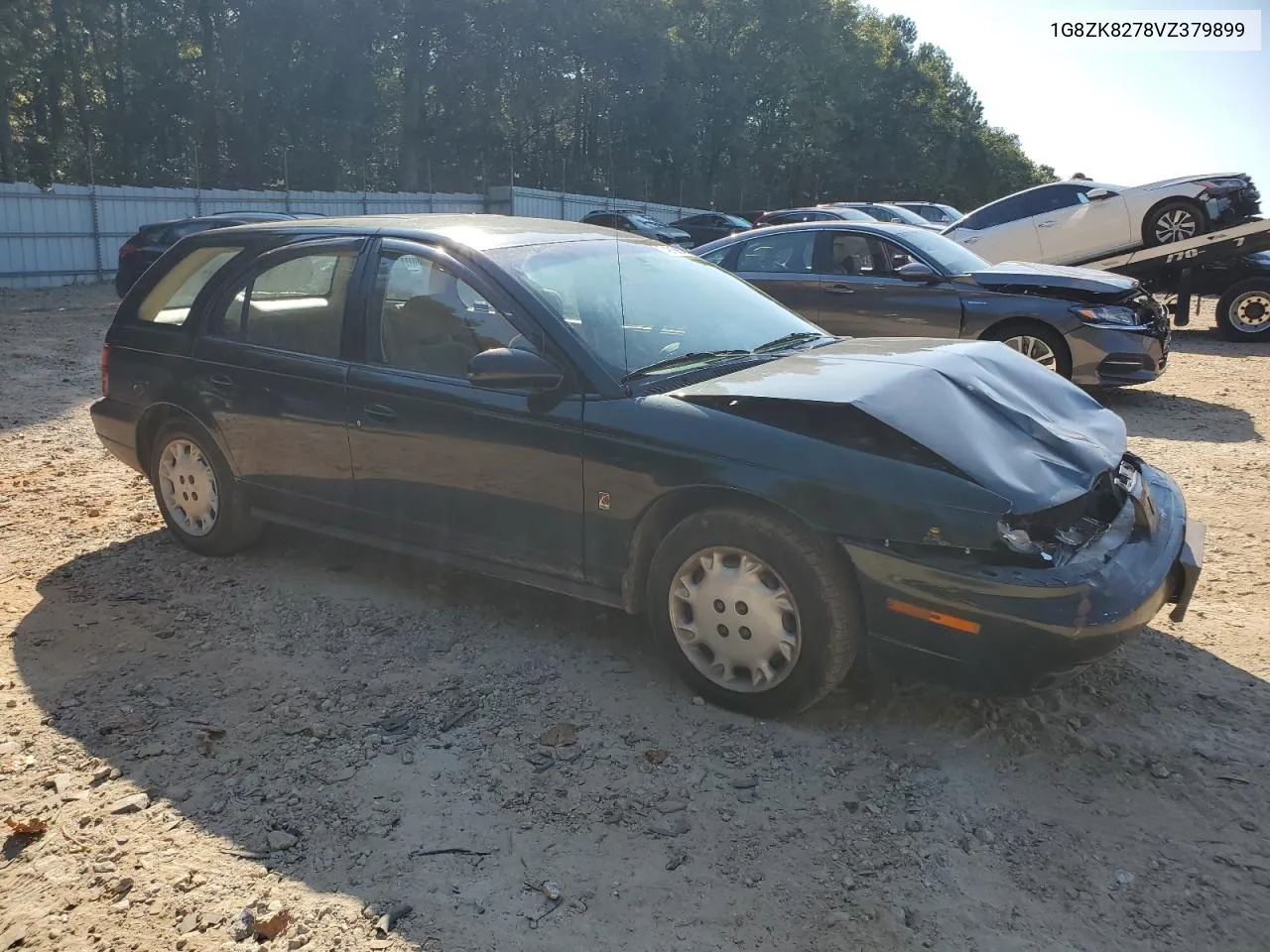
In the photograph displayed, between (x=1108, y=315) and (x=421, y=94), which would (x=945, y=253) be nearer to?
(x=1108, y=315)

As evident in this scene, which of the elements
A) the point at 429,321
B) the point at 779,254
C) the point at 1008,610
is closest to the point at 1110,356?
the point at 779,254

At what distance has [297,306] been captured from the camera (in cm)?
459

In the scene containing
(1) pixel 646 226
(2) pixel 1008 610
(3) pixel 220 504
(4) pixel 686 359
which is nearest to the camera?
(2) pixel 1008 610

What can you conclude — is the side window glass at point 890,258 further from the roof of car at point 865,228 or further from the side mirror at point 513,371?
the side mirror at point 513,371

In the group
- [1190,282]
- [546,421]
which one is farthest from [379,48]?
[546,421]

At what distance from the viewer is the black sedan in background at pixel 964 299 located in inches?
324

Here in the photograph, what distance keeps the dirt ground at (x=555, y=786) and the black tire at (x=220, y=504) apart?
25 centimetres

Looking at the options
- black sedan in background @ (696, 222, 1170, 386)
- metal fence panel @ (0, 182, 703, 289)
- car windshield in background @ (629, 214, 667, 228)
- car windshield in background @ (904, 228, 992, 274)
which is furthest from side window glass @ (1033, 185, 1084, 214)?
car windshield in background @ (629, 214, 667, 228)

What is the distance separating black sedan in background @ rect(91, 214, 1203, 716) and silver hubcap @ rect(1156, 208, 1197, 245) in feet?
33.3

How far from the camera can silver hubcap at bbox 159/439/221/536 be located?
4.95 meters

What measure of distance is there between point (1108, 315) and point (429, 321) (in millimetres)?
6241

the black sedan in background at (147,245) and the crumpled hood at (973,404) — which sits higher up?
the black sedan in background at (147,245)

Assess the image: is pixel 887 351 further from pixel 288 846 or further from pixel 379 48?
pixel 379 48

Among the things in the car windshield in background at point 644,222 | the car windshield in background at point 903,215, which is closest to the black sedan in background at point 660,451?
the car windshield in background at point 903,215
